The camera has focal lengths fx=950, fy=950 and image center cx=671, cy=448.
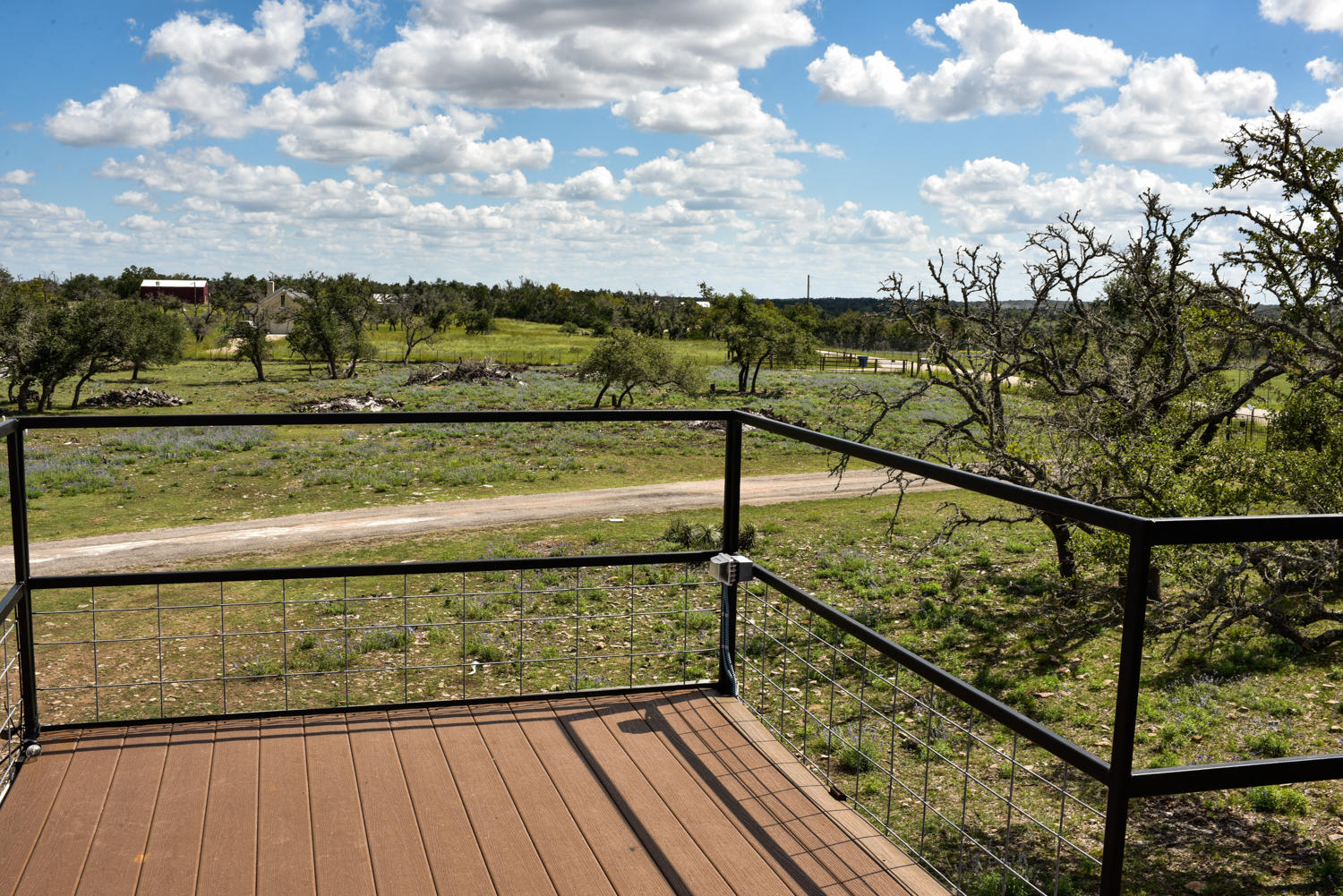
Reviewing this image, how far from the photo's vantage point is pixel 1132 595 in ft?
6.10

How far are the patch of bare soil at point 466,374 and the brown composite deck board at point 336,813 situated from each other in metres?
37.2

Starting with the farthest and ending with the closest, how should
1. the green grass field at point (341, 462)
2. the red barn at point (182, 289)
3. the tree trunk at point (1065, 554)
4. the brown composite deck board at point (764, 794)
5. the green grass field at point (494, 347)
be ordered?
1. the red barn at point (182, 289)
2. the green grass field at point (494, 347)
3. the green grass field at point (341, 462)
4. the tree trunk at point (1065, 554)
5. the brown composite deck board at point (764, 794)

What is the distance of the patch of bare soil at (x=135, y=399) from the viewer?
33.4 metres

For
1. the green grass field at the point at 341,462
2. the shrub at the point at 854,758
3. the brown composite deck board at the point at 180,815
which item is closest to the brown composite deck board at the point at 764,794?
the brown composite deck board at the point at 180,815

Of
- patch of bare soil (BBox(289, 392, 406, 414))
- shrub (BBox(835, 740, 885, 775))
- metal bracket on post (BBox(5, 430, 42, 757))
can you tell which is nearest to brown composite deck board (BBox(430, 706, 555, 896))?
metal bracket on post (BBox(5, 430, 42, 757))

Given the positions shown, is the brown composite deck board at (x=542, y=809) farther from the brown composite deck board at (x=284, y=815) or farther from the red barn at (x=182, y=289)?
the red barn at (x=182, y=289)

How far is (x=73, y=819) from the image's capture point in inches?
122

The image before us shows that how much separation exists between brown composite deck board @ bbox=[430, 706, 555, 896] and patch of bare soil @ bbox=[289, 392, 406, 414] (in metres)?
29.1

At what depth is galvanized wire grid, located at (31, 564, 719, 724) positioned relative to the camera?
8492 millimetres

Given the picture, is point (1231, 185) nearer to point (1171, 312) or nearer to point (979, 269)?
point (1171, 312)

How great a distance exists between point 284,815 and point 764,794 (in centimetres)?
162

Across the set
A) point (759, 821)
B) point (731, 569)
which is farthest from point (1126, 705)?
point (731, 569)

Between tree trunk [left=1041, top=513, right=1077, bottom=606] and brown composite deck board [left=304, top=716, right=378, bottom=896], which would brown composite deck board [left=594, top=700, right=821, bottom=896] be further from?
tree trunk [left=1041, top=513, right=1077, bottom=606]

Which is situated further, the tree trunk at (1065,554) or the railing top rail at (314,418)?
the tree trunk at (1065,554)
